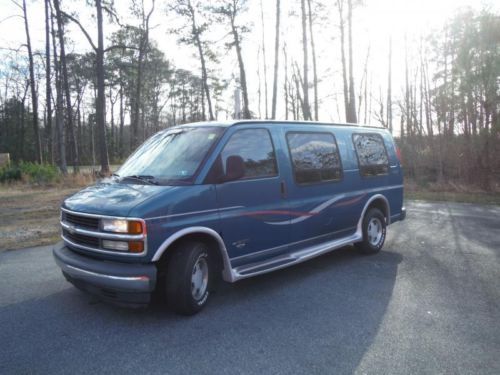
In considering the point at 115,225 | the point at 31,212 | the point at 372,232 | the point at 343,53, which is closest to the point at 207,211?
the point at 115,225

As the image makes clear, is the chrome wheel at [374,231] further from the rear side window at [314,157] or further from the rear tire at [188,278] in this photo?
the rear tire at [188,278]

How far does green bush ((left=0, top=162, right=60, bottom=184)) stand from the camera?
18.7 m

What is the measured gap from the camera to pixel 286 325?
13.5 feet

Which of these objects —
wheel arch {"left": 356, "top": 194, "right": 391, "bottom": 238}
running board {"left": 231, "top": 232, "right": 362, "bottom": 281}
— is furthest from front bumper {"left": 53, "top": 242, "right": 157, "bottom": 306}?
wheel arch {"left": 356, "top": 194, "right": 391, "bottom": 238}

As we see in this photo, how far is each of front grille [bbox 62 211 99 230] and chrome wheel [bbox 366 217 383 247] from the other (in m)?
4.48

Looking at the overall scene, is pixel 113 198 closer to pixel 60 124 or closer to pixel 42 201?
pixel 42 201

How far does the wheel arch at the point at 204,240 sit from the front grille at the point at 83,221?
711 mm

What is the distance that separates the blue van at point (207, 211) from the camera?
13.0ft

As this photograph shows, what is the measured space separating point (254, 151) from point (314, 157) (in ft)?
3.79

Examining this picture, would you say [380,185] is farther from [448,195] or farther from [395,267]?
[448,195]

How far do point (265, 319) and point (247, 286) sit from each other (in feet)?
3.58

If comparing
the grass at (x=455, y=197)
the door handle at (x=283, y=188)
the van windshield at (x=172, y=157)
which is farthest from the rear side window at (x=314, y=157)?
the grass at (x=455, y=197)

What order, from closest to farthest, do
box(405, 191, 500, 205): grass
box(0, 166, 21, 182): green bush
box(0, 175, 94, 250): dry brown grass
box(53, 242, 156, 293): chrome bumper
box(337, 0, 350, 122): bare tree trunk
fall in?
box(53, 242, 156, 293): chrome bumper < box(0, 175, 94, 250): dry brown grass < box(405, 191, 500, 205): grass < box(0, 166, 21, 182): green bush < box(337, 0, 350, 122): bare tree trunk

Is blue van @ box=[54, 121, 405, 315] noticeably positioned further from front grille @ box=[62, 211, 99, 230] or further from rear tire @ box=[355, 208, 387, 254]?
rear tire @ box=[355, 208, 387, 254]
